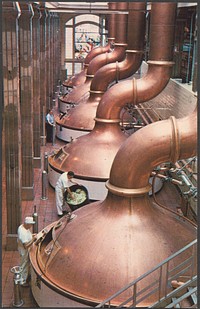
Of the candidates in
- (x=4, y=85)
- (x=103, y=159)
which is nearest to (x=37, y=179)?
(x=103, y=159)

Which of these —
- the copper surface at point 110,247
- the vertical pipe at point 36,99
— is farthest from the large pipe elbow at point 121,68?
the copper surface at point 110,247

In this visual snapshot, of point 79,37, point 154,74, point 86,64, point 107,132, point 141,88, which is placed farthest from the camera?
point 79,37

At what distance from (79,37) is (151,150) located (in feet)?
98.3

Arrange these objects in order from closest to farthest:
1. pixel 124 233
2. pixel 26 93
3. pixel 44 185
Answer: pixel 124 233 → pixel 26 93 → pixel 44 185

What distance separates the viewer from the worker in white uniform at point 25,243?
27.5ft

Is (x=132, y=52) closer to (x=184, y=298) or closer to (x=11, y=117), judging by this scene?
(x=11, y=117)

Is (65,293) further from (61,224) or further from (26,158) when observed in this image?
(26,158)

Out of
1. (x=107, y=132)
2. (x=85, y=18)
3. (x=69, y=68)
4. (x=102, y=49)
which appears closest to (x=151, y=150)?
(x=107, y=132)

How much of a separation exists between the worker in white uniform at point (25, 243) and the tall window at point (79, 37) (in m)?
28.7

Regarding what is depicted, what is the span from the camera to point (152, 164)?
7746mm

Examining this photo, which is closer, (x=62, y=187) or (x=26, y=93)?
(x=62, y=187)

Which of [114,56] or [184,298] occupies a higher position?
[114,56]

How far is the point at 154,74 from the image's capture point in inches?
456

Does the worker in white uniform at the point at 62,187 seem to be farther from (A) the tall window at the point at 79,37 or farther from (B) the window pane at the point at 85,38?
(B) the window pane at the point at 85,38
